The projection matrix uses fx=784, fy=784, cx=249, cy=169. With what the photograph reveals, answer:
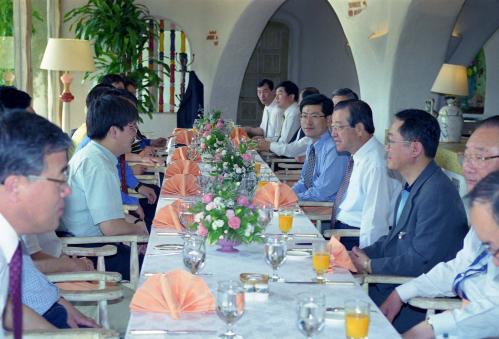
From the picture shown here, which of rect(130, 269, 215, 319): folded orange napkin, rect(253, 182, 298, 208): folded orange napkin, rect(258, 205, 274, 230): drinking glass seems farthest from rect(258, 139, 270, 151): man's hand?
rect(130, 269, 215, 319): folded orange napkin

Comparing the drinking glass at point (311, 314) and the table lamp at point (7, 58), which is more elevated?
the table lamp at point (7, 58)

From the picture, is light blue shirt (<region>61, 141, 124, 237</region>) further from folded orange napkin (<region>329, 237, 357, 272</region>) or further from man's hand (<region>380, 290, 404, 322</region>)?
man's hand (<region>380, 290, 404, 322</region>)

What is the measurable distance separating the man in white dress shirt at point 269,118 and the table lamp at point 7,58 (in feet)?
9.98

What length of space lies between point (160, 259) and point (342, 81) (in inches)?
488

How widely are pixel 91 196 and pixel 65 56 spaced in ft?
15.1

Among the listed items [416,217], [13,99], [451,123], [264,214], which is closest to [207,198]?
[264,214]

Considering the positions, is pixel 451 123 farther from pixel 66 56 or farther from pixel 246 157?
pixel 66 56

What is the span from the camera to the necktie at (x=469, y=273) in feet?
9.28

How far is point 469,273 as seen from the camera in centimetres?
286

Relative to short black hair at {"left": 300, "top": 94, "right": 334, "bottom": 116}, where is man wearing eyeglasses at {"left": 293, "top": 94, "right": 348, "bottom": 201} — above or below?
below

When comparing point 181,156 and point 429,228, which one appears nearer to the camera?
point 429,228

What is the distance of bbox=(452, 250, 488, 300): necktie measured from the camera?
2828 millimetres

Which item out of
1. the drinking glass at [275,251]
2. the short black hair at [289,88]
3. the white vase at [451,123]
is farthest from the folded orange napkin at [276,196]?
the short black hair at [289,88]

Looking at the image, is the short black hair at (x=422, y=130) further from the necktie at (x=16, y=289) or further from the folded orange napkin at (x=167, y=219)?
the necktie at (x=16, y=289)
